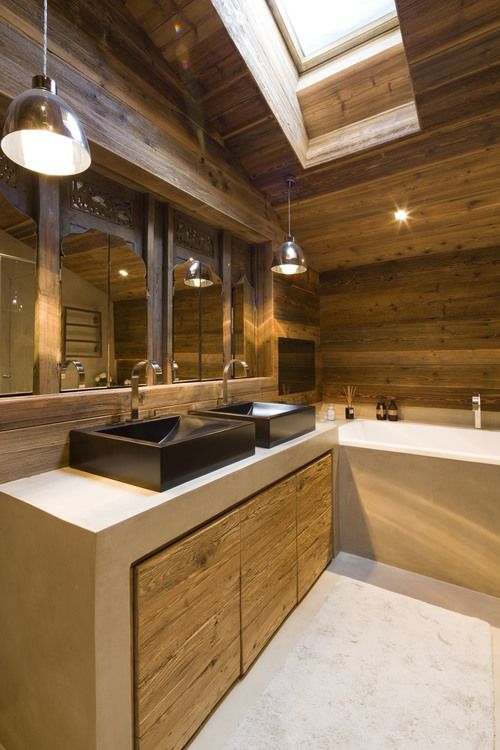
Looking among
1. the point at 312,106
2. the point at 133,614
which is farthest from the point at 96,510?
the point at 312,106

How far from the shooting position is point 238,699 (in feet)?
4.66

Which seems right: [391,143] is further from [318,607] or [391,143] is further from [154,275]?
[318,607]

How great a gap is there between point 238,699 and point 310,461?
107 centimetres

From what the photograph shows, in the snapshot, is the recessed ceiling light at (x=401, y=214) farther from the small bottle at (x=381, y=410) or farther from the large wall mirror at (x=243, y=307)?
the small bottle at (x=381, y=410)

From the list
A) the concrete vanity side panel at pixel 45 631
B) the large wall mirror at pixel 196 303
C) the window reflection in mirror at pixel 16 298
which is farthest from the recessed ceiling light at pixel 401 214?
the concrete vanity side panel at pixel 45 631

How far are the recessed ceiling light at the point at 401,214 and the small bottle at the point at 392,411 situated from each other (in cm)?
151

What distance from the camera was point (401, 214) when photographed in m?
2.74

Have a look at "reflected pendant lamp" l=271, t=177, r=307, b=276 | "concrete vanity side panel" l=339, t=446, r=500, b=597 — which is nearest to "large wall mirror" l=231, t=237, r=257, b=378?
"reflected pendant lamp" l=271, t=177, r=307, b=276

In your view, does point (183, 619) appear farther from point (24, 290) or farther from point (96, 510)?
point (24, 290)

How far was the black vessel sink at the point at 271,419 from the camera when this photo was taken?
1.80 metres

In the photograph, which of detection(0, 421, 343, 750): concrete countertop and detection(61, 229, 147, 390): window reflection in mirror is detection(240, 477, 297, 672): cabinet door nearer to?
detection(0, 421, 343, 750): concrete countertop

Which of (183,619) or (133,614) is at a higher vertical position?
(133,614)

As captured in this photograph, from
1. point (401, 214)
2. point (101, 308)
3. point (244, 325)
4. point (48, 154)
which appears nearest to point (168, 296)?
point (101, 308)

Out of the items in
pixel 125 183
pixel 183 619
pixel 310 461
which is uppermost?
pixel 125 183
